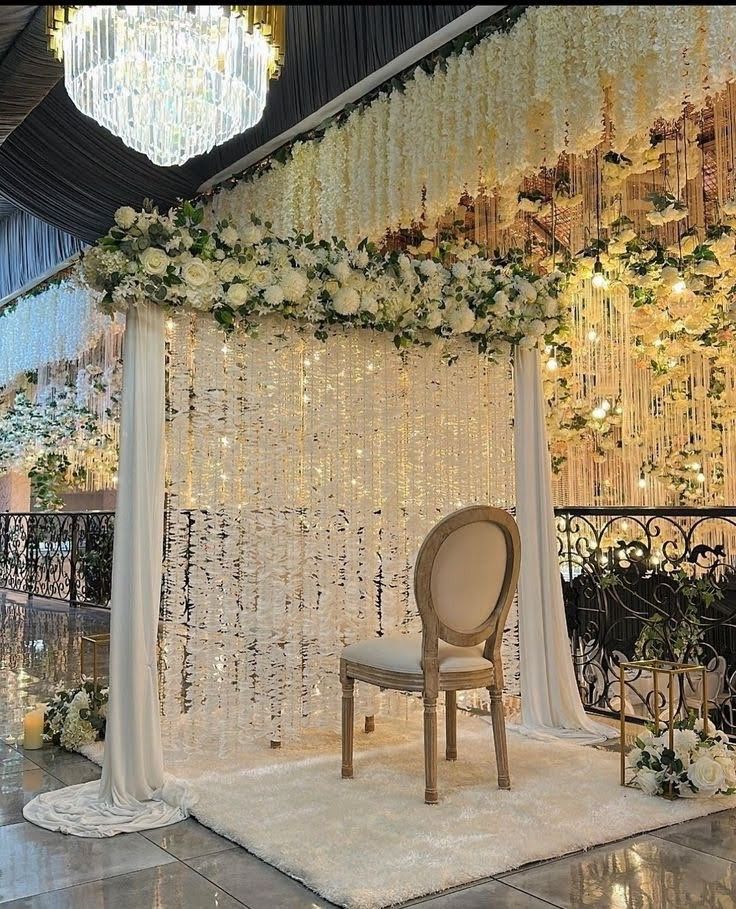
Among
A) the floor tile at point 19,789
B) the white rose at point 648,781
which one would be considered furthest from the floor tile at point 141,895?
the white rose at point 648,781

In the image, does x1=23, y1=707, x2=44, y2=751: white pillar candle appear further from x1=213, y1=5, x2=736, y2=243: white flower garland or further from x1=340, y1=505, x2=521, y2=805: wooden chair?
x1=213, y1=5, x2=736, y2=243: white flower garland

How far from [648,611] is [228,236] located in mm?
3680

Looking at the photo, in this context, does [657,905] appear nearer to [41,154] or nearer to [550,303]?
[550,303]

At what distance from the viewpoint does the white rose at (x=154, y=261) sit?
12.9ft

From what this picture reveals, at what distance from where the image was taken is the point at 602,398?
9.10 meters

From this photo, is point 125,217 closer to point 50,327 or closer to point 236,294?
point 236,294

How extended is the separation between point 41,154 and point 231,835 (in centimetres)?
505

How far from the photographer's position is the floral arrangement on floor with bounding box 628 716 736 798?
3705mm

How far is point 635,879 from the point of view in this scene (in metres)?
2.90

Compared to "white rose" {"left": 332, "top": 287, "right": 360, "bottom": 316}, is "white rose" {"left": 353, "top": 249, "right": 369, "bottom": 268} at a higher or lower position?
higher

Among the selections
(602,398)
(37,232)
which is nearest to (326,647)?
(602,398)

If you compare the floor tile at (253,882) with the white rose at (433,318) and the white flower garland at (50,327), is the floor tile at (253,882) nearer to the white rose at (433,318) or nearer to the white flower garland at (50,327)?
the white rose at (433,318)

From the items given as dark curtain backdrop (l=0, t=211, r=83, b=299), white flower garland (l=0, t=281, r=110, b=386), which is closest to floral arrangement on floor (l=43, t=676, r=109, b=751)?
dark curtain backdrop (l=0, t=211, r=83, b=299)

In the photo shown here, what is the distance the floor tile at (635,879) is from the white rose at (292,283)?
2628mm
